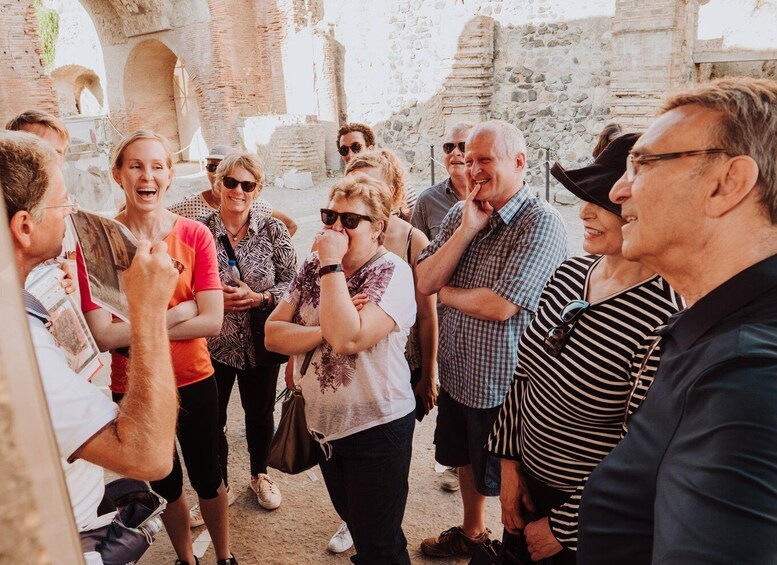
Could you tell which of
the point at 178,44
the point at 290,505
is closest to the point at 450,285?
the point at 290,505

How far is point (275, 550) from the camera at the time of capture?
10.6 ft

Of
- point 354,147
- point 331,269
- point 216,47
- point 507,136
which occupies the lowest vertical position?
point 331,269

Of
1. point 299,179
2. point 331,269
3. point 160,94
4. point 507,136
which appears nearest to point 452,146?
point 507,136

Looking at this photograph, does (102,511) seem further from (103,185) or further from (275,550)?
(103,185)

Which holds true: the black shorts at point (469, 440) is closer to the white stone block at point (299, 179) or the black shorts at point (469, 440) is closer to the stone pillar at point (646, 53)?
the stone pillar at point (646, 53)

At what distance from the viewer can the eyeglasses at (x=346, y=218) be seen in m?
2.38

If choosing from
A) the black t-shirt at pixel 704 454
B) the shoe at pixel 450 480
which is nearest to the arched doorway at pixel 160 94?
the shoe at pixel 450 480

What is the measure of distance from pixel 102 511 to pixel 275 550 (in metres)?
1.59

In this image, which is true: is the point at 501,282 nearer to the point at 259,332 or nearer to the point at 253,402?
the point at 259,332

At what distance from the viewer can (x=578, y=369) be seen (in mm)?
1846

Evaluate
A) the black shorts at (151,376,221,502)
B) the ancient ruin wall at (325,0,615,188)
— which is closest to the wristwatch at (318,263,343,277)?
the black shorts at (151,376,221,502)

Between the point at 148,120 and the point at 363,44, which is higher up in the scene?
the point at 363,44

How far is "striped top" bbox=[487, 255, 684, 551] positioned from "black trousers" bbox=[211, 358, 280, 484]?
1790 millimetres

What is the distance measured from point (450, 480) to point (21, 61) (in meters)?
8.26
